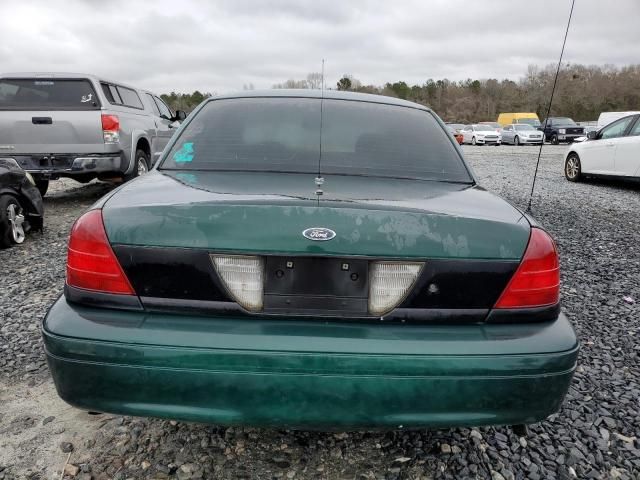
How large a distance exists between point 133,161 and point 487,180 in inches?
316

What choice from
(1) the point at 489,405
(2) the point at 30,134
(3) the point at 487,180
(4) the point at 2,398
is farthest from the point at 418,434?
(3) the point at 487,180

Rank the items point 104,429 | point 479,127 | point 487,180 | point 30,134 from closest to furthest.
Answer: point 104,429 → point 30,134 → point 487,180 → point 479,127

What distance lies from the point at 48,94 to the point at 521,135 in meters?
31.2

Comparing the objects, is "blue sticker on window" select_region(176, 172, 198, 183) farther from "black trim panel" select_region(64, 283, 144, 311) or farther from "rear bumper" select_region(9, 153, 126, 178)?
"rear bumper" select_region(9, 153, 126, 178)

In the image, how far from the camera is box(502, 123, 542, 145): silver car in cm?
3225

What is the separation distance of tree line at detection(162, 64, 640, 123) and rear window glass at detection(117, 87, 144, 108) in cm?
3324

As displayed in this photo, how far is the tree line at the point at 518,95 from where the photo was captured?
5944 centimetres

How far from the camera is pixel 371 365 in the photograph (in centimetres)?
154

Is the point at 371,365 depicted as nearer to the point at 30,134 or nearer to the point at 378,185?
the point at 378,185

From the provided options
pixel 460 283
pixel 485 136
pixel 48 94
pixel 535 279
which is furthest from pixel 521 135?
pixel 460 283

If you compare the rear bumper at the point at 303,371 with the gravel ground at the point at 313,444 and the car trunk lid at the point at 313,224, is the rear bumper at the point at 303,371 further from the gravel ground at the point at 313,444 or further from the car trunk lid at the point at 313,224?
the gravel ground at the point at 313,444

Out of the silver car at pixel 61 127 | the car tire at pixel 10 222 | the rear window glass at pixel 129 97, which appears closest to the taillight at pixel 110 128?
the silver car at pixel 61 127

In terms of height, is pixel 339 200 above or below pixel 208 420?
above

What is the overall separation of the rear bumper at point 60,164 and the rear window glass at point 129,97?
1848 millimetres
